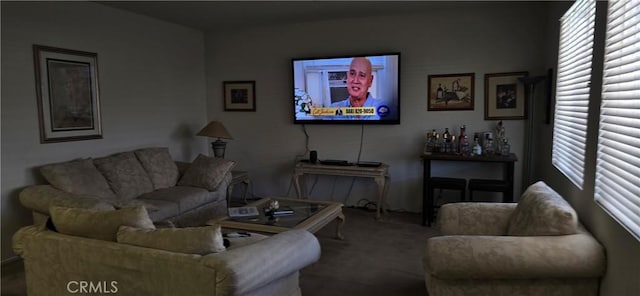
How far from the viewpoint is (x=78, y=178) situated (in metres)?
3.62

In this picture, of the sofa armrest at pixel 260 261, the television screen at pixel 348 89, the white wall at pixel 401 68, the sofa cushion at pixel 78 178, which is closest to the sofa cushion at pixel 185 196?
the sofa cushion at pixel 78 178

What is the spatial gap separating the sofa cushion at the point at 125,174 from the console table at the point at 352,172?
1.71 m

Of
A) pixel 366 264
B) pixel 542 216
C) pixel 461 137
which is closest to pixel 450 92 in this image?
pixel 461 137

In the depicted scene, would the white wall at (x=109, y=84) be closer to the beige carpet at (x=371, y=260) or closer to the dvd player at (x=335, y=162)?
the dvd player at (x=335, y=162)

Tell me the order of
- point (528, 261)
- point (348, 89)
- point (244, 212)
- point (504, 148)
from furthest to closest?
point (348, 89) → point (504, 148) → point (244, 212) → point (528, 261)

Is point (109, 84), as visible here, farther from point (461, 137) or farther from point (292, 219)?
point (461, 137)

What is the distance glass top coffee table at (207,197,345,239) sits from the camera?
3.18 meters

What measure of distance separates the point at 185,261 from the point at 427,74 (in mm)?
3754

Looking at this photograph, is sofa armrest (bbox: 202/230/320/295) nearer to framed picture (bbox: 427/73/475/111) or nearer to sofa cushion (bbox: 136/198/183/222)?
sofa cushion (bbox: 136/198/183/222)

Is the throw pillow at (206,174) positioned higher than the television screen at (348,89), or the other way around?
the television screen at (348,89)

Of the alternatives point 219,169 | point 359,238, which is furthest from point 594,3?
point 219,169

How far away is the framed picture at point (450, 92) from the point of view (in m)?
4.67

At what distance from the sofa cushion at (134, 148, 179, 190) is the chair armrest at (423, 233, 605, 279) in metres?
3.25

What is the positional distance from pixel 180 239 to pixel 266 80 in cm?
392
